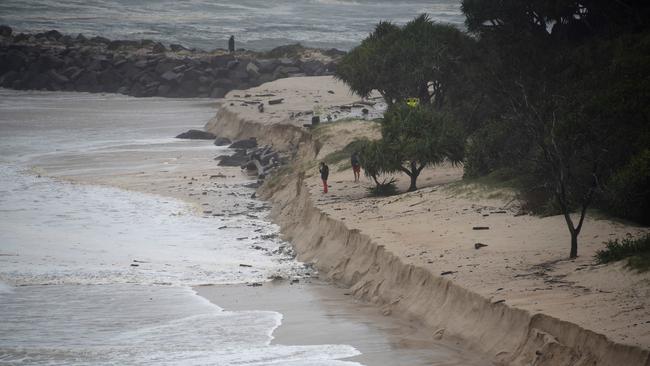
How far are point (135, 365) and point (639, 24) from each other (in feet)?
68.5

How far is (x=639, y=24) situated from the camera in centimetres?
3194

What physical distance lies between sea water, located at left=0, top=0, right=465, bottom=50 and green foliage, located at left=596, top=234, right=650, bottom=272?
82.3 metres

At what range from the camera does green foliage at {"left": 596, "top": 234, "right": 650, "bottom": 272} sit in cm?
1619

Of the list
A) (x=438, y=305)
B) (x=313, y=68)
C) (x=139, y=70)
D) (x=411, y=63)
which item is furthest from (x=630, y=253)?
(x=139, y=70)

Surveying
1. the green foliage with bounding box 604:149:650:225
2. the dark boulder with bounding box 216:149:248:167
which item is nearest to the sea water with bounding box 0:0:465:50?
the dark boulder with bounding box 216:149:248:167

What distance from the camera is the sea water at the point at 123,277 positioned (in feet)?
54.6

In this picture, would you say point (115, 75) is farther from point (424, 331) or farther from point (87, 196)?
point (424, 331)

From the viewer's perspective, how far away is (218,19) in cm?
11956

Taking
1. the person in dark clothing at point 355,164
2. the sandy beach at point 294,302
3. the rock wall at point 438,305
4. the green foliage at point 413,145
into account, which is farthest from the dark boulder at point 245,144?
the green foliage at point 413,145

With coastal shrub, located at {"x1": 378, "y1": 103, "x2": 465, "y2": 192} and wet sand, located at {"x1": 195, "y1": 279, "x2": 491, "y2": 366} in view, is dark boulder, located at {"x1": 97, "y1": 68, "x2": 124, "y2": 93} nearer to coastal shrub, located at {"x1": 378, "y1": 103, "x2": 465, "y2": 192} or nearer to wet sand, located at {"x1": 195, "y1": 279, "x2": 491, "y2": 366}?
coastal shrub, located at {"x1": 378, "y1": 103, "x2": 465, "y2": 192}

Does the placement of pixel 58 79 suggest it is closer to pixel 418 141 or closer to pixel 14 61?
pixel 14 61

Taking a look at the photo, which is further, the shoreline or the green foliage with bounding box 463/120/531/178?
the green foliage with bounding box 463/120/531/178

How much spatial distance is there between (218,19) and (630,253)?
4158 inches

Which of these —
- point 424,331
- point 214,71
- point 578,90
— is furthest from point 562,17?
point 214,71
